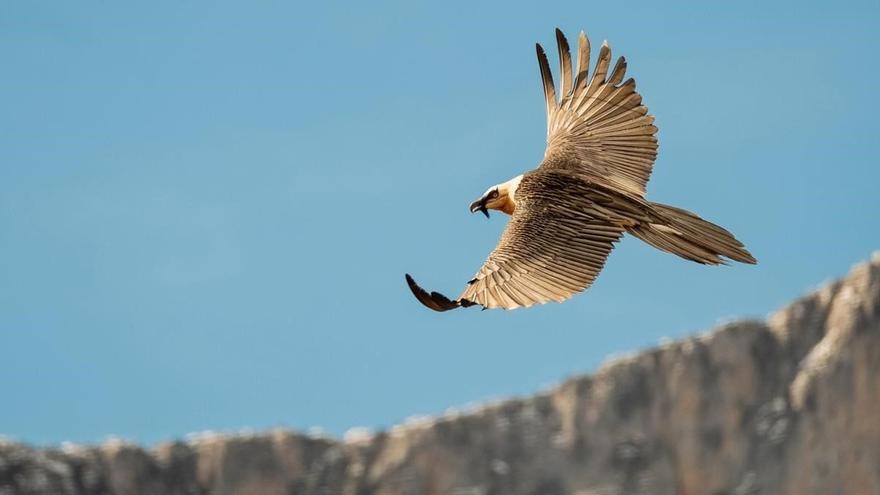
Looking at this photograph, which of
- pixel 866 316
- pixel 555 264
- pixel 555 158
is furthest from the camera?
pixel 866 316

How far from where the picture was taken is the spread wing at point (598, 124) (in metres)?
20.8

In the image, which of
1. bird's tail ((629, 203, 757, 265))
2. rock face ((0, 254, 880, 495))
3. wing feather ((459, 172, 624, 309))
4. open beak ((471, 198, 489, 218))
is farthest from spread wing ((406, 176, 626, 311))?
rock face ((0, 254, 880, 495))

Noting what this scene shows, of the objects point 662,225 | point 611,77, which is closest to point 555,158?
point 611,77

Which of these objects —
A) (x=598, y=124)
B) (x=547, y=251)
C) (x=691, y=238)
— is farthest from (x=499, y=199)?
(x=691, y=238)

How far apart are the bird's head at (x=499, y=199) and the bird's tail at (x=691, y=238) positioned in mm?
1957

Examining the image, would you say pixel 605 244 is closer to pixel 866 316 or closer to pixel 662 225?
pixel 662 225

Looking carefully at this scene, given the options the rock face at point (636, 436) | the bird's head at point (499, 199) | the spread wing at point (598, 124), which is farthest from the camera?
the rock face at point (636, 436)

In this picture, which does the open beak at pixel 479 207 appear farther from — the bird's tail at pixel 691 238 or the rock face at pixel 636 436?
the rock face at pixel 636 436

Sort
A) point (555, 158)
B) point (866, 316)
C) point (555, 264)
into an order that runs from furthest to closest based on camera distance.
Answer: point (866, 316)
point (555, 158)
point (555, 264)

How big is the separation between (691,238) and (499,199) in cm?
300

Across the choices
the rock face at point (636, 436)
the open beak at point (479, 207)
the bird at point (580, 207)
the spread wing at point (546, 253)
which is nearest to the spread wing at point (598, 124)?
the bird at point (580, 207)

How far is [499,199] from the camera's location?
2044 centimetres

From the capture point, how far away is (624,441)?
341 ft

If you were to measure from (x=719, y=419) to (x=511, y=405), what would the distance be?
40.9 feet
